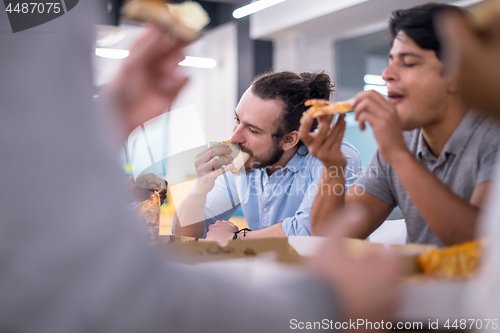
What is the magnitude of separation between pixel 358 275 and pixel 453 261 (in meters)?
0.31

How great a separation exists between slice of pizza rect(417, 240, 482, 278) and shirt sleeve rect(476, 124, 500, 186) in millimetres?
444

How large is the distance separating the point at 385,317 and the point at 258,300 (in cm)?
14

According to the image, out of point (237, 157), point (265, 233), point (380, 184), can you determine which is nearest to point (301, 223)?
point (265, 233)

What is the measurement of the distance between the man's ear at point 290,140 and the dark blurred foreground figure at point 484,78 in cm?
131

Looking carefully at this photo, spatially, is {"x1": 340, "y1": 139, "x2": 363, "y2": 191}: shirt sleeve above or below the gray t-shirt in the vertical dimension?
below

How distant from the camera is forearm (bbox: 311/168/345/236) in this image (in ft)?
3.97

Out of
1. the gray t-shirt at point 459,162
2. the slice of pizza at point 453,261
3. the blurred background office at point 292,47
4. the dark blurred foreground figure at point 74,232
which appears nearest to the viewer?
the dark blurred foreground figure at point 74,232

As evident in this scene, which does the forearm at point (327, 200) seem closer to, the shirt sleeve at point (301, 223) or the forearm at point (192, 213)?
the shirt sleeve at point (301, 223)

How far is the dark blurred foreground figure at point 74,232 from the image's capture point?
287 mm

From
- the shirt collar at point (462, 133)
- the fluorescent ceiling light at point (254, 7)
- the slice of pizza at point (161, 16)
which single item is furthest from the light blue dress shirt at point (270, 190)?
the fluorescent ceiling light at point (254, 7)

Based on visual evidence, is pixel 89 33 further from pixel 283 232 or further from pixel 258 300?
pixel 283 232

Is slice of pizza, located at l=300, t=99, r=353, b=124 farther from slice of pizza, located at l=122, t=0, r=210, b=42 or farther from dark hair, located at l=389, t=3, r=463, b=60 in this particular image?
slice of pizza, located at l=122, t=0, r=210, b=42

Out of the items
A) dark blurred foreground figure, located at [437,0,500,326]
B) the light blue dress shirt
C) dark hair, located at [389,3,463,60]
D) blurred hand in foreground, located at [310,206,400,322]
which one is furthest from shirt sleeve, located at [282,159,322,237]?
blurred hand in foreground, located at [310,206,400,322]

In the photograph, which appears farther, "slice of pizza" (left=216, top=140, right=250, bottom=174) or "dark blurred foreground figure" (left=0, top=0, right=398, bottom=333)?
"slice of pizza" (left=216, top=140, right=250, bottom=174)
